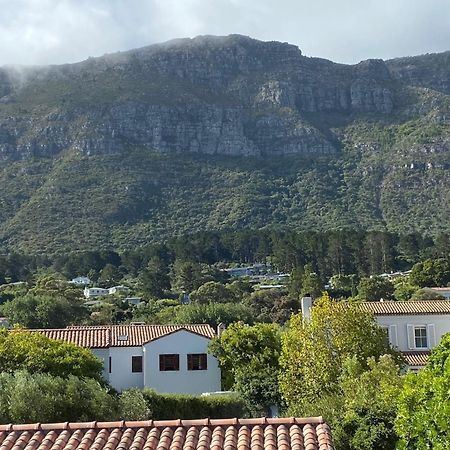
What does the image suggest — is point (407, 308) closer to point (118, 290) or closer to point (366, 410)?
point (366, 410)

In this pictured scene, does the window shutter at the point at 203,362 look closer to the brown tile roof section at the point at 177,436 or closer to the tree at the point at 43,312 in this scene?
the brown tile roof section at the point at 177,436

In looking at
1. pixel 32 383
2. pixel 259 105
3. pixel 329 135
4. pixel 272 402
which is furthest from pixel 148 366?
pixel 259 105

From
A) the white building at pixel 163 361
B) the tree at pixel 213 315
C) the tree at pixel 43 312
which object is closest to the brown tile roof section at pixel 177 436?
the white building at pixel 163 361

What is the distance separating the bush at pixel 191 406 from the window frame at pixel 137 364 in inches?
327

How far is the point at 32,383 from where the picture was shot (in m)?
18.7

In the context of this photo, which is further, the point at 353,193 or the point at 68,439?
the point at 353,193

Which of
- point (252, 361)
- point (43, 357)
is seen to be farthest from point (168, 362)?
point (43, 357)

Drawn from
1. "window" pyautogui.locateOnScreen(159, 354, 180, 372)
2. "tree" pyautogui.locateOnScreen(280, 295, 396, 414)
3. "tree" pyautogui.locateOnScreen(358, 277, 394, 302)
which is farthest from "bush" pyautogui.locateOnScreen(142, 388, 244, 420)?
"tree" pyautogui.locateOnScreen(358, 277, 394, 302)

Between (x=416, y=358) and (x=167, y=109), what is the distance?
146272mm

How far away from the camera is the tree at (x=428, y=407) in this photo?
39.1ft

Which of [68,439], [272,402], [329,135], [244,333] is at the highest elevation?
[329,135]

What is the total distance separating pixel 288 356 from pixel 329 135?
147602mm

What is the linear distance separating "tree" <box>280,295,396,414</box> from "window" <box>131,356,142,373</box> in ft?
41.0

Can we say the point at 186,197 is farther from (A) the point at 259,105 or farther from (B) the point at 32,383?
(B) the point at 32,383
